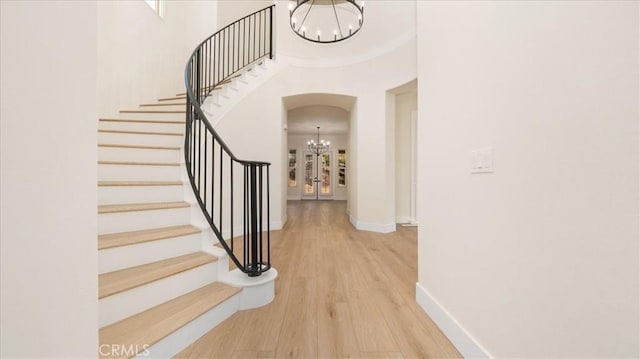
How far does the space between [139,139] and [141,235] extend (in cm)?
151

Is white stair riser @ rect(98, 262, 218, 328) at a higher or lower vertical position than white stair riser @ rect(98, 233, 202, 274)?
lower

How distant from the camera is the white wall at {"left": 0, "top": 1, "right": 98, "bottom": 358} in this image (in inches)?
22.1

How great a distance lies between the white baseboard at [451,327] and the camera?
4.02 ft

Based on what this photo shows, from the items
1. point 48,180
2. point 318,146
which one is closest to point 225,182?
point 48,180

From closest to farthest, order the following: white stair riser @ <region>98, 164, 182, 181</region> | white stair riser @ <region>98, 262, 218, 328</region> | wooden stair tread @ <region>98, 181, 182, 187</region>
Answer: white stair riser @ <region>98, 262, 218, 328</region>, wooden stair tread @ <region>98, 181, 182, 187</region>, white stair riser @ <region>98, 164, 182, 181</region>

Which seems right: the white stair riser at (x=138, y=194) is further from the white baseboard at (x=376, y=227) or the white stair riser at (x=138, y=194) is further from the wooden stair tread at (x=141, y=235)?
the white baseboard at (x=376, y=227)

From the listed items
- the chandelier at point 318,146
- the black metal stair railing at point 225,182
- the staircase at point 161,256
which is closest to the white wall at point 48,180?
the staircase at point 161,256

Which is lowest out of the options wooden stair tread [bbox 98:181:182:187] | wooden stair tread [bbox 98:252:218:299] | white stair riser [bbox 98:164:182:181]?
wooden stair tread [bbox 98:252:218:299]

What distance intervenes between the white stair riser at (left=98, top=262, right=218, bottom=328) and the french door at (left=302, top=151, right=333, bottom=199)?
9.05 metres

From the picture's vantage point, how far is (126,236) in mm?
1652

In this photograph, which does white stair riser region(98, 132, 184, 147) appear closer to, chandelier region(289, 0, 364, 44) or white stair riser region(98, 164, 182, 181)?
white stair riser region(98, 164, 182, 181)

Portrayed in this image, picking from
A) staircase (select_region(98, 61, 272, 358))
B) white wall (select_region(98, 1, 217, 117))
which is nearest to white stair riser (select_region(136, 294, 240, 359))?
staircase (select_region(98, 61, 272, 358))

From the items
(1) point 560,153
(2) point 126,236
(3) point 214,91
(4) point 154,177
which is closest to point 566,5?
(1) point 560,153

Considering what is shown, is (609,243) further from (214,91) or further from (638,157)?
(214,91)
